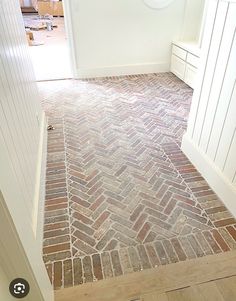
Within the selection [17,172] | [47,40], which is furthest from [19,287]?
[47,40]

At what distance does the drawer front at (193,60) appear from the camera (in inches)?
154

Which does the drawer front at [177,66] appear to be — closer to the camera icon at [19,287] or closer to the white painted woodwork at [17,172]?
the white painted woodwork at [17,172]

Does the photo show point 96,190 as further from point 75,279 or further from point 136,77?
point 136,77

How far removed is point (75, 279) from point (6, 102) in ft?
3.84

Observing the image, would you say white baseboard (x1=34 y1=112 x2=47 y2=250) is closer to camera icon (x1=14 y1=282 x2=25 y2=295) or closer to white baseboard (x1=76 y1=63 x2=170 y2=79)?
camera icon (x1=14 y1=282 x2=25 y2=295)

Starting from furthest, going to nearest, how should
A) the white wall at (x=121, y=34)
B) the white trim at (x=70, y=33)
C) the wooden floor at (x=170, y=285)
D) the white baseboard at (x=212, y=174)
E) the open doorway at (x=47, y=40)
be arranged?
the open doorway at (x=47, y=40) → the white wall at (x=121, y=34) → the white trim at (x=70, y=33) → the white baseboard at (x=212, y=174) → the wooden floor at (x=170, y=285)

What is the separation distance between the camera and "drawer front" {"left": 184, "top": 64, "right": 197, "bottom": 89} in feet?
13.4

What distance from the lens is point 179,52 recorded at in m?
4.48

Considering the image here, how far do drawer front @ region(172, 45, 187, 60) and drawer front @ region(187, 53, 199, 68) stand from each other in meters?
0.15

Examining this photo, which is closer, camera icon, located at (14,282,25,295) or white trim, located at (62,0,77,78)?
camera icon, located at (14,282,25,295)

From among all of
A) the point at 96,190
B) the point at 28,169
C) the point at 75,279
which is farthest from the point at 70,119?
the point at 75,279

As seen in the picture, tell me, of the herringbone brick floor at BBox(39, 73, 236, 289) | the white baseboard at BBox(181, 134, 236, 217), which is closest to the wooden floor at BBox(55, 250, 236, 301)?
the herringbone brick floor at BBox(39, 73, 236, 289)

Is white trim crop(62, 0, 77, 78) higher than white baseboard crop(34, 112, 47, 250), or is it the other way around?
white trim crop(62, 0, 77, 78)

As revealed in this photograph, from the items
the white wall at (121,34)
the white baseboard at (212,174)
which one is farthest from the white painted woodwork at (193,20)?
the white baseboard at (212,174)
